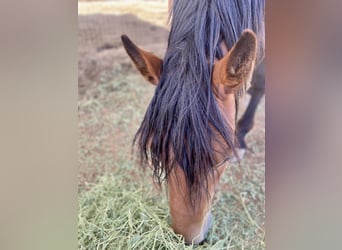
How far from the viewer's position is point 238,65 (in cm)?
108

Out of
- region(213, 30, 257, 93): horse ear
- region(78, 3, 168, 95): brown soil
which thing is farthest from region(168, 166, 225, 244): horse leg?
region(78, 3, 168, 95): brown soil

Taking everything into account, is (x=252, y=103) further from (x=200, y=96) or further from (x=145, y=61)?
(x=145, y=61)

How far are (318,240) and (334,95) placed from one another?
14.6 inches

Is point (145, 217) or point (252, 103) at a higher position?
point (252, 103)

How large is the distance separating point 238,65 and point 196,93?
0.14m

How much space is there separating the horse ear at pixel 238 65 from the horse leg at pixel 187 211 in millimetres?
258

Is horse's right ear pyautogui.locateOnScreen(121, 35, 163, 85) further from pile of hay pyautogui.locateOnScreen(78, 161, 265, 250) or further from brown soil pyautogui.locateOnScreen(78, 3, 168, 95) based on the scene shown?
pile of hay pyautogui.locateOnScreen(78, 161, 265, 250)

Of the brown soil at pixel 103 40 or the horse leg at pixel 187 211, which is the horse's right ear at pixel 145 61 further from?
the horse leg at pixel 187 211

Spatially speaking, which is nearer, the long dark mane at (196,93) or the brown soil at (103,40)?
the long dark mane at (196,93)

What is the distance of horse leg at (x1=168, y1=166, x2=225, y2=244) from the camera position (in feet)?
3.71

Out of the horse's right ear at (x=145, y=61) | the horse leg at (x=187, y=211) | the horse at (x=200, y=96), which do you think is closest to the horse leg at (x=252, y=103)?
the horse at (x=200, y=96)

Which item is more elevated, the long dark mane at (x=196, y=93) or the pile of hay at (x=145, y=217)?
the long dark mane at (x=196, y=93)

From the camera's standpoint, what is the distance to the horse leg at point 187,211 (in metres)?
1.13

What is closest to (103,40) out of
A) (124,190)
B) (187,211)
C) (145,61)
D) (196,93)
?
(145,61)
